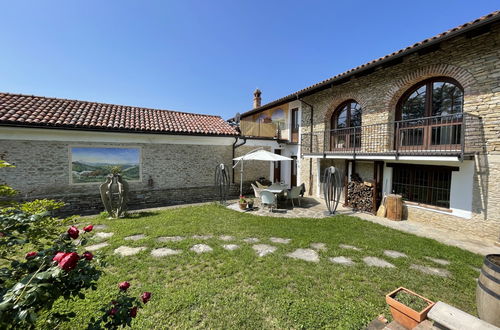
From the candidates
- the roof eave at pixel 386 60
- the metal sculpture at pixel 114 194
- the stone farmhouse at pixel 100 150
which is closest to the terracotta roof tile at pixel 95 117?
the stone farmhouse at pixel 100 150

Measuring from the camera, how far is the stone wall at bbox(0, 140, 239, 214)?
8094mm

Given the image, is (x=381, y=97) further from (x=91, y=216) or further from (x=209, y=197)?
(x=91, y=216)

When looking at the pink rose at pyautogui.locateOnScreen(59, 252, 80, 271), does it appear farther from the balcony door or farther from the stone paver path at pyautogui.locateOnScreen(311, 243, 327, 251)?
the balcony door

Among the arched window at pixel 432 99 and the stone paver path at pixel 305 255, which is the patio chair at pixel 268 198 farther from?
the arched window at pixel 432 99

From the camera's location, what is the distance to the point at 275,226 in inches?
267

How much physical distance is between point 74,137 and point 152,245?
675 centimetres

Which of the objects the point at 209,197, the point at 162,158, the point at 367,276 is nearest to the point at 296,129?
the point at 209,197

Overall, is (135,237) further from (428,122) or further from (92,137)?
(428,122)

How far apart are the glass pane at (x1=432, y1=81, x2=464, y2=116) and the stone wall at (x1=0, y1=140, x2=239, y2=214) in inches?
360

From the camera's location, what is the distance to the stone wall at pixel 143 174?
8094 mm

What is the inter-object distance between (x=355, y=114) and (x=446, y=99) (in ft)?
11.0

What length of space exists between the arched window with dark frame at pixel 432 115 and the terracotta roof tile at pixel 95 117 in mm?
7948

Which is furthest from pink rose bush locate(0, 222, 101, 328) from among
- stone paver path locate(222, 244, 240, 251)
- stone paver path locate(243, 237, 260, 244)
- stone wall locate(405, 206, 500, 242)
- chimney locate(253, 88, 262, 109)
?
chimney locate(253, 88, 262, 109)

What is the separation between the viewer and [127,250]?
496cm
